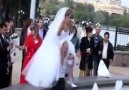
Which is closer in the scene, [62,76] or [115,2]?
[62,76]

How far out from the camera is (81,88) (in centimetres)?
965

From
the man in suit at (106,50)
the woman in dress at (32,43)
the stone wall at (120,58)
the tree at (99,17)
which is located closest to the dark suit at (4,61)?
the woman in dress at (32,43)

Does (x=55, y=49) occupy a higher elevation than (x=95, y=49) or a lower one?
higher

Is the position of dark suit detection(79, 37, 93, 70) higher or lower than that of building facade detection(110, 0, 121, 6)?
lower

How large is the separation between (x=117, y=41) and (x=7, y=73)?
12.2m

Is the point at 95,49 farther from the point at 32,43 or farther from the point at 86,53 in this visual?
the point at 32,43

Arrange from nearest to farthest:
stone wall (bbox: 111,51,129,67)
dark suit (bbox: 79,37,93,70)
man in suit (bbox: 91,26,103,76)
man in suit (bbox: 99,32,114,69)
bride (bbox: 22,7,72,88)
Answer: bride (bbox: 22,7,72,88)
dark suit (bbox: 79,37,93,70)
man in suit (bbox: 91,26,103,76)
man in suit (bbox: 99,32,114,69)
stone wall (bbox: 111,51,129,67)

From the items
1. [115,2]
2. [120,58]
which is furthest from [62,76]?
[115,2]

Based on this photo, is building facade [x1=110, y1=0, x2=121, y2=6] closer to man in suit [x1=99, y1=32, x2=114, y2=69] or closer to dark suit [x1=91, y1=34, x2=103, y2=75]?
man in suit [x1=99, y1=32, x2=114, y2=69]

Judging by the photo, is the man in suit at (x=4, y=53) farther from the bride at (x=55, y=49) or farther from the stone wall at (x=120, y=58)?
the stone wall at (x=120, y=58)

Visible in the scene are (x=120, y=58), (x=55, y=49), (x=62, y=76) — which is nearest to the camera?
(x=55, y=49)

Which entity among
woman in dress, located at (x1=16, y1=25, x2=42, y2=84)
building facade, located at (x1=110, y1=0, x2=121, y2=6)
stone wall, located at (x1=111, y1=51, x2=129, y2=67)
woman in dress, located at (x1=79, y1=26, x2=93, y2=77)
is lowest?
stone wall, located at (x1=111, y1=51, x2=129, y2=67)

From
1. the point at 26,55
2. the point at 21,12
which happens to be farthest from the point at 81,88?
the point at 21,12

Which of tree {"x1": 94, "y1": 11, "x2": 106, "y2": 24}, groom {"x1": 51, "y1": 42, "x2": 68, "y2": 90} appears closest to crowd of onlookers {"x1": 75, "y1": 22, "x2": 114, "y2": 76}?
groom {"x1": 51, "y1": 42, "x2": 68, "y2": 90}
